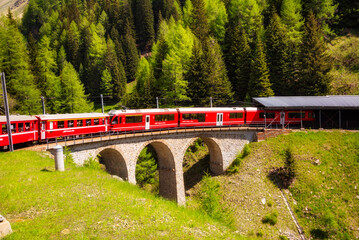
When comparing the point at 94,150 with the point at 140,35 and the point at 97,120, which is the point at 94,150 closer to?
the point at 97,120

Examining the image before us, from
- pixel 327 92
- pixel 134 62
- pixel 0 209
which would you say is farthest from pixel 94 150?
pixel 134 62

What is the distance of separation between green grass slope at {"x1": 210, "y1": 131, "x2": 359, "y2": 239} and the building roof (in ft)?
11.4

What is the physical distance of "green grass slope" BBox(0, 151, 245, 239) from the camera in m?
10.4

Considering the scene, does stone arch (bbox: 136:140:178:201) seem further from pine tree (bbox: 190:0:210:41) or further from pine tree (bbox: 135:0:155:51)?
pine tree (bbox: 135:0:155:51)

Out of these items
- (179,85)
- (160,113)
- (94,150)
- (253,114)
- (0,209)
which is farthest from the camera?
(179,85)

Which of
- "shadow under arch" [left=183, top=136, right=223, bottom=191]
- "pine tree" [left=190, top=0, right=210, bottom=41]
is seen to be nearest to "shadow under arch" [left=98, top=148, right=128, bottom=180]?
"shadow under arch" [left=183, top=136, right=223, bottom=191]

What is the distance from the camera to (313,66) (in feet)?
142

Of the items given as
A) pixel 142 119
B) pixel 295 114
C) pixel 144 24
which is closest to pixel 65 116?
pixel 142 119

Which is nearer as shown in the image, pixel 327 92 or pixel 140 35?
pixel 327 92

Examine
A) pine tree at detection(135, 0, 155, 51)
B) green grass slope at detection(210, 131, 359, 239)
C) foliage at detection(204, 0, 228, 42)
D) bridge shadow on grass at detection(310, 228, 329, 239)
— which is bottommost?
bridge shadow on grass at detection(310, 228, 329, 239)

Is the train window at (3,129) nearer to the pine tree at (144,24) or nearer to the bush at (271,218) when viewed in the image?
the bush at (271,218)

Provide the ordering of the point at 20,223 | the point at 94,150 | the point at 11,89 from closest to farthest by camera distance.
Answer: the point at 20,223 < the point at 94,150 < the point at 11,89

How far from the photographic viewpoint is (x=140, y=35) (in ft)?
324

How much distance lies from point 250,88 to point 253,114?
12.0 m
